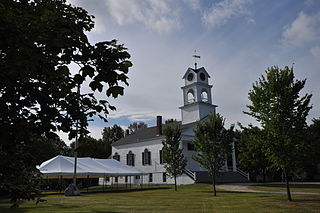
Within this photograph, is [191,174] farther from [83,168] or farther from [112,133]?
[112,133]

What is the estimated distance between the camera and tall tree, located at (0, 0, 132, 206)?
9.97 feet

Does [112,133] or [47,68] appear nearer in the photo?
[47,68]

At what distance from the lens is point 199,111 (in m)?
41.3

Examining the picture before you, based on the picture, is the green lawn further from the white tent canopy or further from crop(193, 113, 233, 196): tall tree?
the white tent canopy

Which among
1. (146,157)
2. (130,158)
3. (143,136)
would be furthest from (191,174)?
(130,158)

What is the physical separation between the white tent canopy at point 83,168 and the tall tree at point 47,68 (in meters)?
24.3

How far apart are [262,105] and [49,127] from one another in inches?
580

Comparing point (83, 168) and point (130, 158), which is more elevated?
point (130, 158)

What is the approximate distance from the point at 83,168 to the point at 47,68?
28.4m

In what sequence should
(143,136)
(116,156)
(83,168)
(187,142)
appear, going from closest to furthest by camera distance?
(83,168) < (187,142) < (143,136) < (116,156)

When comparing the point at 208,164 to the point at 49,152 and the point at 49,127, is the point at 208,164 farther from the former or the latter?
the point at 49,152

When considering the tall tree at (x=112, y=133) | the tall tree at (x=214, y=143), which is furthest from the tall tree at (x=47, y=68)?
the tall tree at (x=112, y=133)

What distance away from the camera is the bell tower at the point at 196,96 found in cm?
4169

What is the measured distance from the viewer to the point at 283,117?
53.0 feet
